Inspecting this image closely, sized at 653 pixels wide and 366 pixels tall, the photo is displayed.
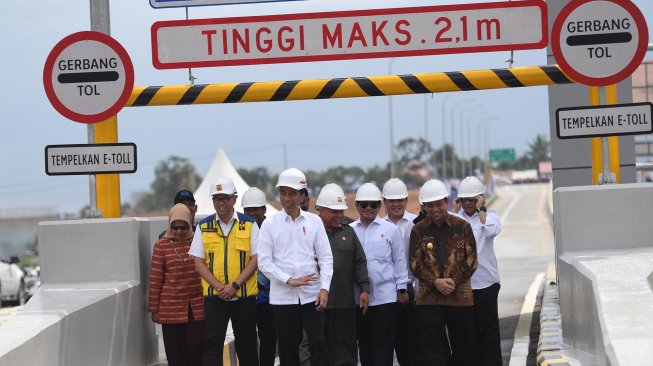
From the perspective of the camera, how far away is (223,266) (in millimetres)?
10875

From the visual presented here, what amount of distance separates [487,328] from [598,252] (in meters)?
1.29

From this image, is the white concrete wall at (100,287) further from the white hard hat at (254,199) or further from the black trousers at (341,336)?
the black trousers at (341,336)

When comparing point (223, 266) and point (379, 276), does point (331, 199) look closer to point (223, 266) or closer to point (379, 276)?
point (379, 276)

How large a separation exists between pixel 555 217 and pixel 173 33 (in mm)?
4241

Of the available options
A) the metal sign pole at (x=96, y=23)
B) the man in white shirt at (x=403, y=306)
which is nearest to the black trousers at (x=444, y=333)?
the man in white shirt at (x=403, y=306)

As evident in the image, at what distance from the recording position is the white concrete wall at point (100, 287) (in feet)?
33.7

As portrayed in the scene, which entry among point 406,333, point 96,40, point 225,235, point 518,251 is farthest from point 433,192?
point 518,251

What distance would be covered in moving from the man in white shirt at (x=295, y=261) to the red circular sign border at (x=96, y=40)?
190 cm

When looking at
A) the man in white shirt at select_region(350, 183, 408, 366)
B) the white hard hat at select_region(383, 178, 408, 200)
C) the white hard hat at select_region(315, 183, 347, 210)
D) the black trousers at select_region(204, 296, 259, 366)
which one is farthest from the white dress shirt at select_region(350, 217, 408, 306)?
the black trousers at select_region(204, 296, 259, 366)

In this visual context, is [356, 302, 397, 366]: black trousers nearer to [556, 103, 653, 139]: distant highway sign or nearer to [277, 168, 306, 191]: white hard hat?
[277, 168, 306, 191]: white hard hat

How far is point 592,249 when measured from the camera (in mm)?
11633

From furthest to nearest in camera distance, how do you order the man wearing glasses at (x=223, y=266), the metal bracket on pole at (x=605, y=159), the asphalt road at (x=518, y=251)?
the asphalt road at (x=518, y=251), the metal bracket on pole at (x=605, y=159), the man wearing glasses at (x=223, y=266)

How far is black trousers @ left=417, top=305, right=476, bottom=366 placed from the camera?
37.6 ft

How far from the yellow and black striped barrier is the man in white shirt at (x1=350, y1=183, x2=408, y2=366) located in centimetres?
161
